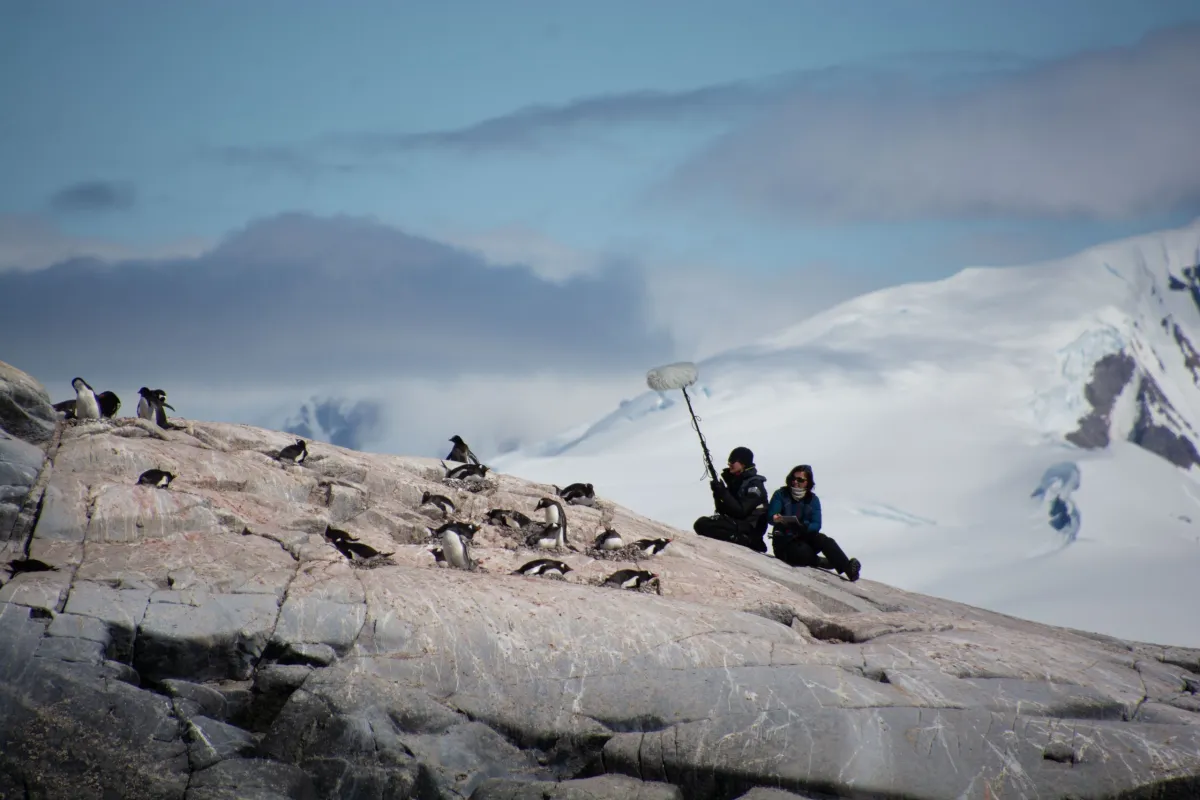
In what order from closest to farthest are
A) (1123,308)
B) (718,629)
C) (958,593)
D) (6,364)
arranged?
(718,629) → (6,364) → (958,593) → (1123,308)

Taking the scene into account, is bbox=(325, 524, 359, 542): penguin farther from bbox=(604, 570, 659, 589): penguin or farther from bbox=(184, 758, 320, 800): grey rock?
bbox=(184, 758, 320, 800): grey rock

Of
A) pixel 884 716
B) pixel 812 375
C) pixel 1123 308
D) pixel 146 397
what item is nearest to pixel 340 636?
pixel 884 716

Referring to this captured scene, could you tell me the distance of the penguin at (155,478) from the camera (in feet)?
48.9

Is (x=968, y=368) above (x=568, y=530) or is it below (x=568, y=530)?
above

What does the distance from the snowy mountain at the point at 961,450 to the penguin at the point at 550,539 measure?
246ft

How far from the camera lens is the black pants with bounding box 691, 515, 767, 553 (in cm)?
1920

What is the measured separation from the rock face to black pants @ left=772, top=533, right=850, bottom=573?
111 inches

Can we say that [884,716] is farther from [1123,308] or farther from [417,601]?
[1123,308]

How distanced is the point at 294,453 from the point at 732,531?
664 cm

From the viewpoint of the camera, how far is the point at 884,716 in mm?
11445

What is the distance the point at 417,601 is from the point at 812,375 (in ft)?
364

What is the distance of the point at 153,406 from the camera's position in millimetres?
18406

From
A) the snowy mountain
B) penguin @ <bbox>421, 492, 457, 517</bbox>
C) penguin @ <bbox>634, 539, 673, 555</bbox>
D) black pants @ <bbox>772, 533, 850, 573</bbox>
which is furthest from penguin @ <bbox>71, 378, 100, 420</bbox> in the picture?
the snowy mountain

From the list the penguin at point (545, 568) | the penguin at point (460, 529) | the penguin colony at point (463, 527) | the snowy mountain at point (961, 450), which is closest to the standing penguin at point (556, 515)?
the penguin colony at point (463, 527)
